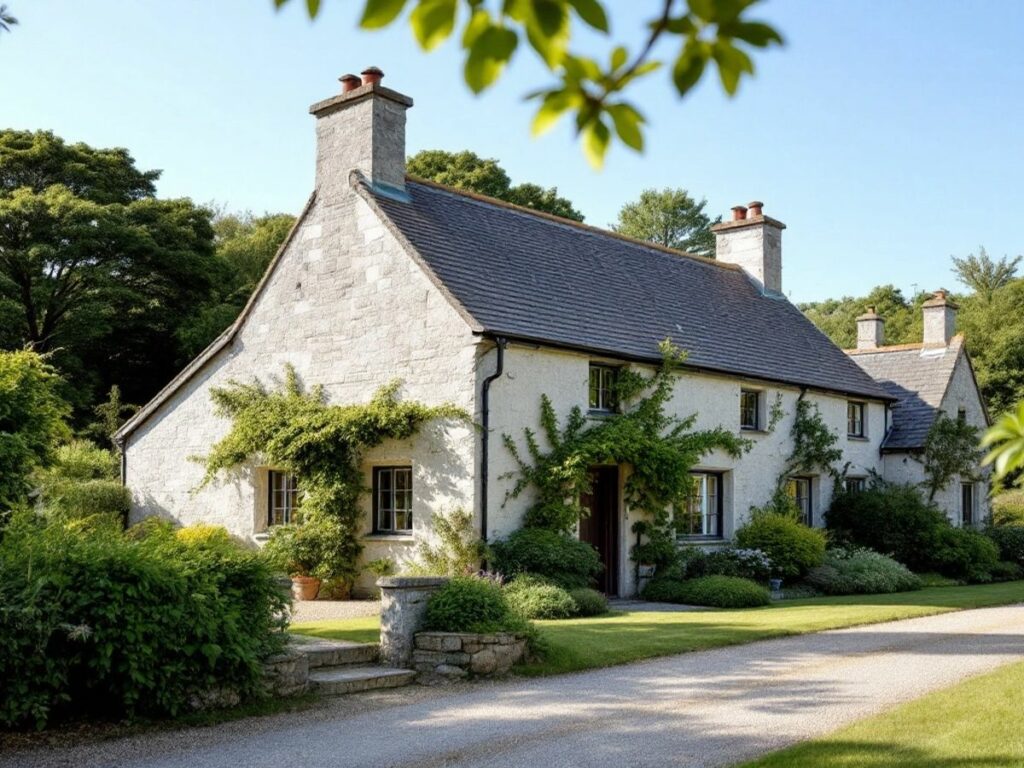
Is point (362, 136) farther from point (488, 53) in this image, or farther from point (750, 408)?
point (488, 53)

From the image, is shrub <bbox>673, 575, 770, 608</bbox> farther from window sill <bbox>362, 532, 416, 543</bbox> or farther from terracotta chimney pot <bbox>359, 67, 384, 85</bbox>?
terracotta chimney pot <bbox>359, 67, 384, 85</bbox>

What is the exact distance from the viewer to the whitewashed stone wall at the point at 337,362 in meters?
17.5

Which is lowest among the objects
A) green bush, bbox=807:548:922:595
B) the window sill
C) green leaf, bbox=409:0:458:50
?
green bush, bbox=807:548:922:595

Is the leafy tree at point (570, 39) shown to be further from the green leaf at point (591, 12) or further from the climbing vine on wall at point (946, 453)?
the climbing vine on wall at point (946, 453)

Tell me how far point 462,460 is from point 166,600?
8.52m

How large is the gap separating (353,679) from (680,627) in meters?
5.59

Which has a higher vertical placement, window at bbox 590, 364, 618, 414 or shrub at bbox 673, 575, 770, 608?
window at bbox 590, 364, 618, 414

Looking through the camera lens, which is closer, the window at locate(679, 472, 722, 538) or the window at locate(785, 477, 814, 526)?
the window at locate(679, 472, 722, 538)

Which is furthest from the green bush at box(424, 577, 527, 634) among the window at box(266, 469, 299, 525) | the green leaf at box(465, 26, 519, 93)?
the green leaf at box(465, 26, 519, 93)

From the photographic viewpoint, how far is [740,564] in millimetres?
20344

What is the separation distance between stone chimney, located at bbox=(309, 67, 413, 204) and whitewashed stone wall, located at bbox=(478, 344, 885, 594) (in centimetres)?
446

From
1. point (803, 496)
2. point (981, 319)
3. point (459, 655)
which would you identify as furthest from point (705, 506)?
point (981, 319)

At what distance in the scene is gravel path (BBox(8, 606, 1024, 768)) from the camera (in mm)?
7902

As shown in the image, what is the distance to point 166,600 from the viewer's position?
8.95 m
